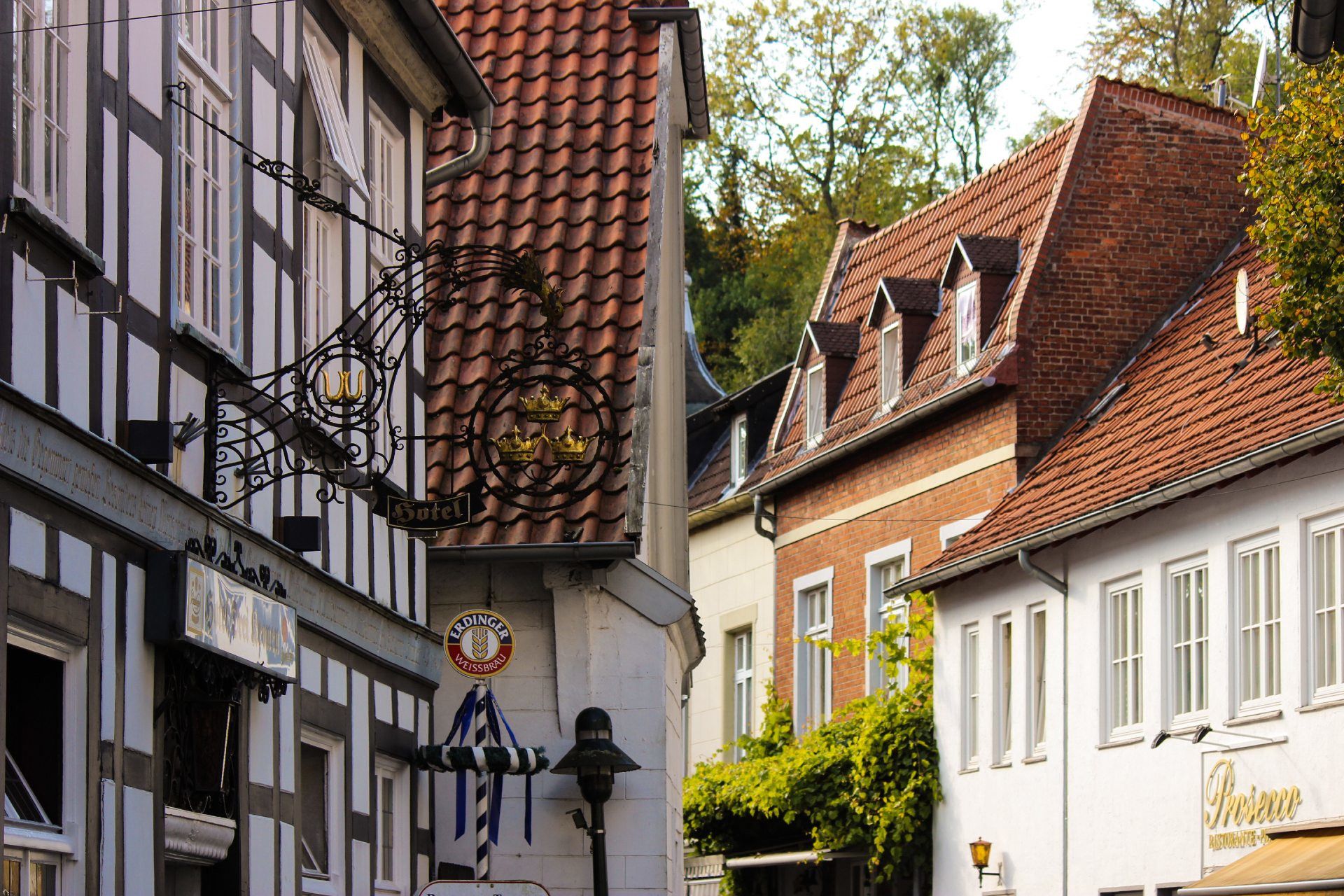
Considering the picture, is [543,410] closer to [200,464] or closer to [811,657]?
[200,464]

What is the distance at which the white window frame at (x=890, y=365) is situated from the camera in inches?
1062

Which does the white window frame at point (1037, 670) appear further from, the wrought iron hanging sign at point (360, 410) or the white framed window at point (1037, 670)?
the wrought iron hanging sign at point (360, 410)

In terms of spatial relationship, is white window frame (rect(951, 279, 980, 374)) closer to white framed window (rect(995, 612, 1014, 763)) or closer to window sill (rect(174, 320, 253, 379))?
white framed window (rect(995, 612, 1014, 763))

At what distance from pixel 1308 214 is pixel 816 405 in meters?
18.0

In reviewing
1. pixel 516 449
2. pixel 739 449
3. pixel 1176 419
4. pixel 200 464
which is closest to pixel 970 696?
pixel 1176 419

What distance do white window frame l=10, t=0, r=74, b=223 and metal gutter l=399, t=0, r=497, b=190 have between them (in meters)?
5.20

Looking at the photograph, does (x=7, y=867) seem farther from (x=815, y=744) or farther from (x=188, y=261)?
(x=815, y=744)

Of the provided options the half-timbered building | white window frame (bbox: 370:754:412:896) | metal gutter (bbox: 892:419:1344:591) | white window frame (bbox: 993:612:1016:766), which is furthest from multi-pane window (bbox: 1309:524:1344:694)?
white window frame (bbox: 370:754:412:896)

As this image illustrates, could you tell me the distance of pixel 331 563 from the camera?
12438 mm

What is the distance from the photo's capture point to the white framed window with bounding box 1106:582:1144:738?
20.2m

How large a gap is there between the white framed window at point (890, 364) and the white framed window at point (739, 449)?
453cm

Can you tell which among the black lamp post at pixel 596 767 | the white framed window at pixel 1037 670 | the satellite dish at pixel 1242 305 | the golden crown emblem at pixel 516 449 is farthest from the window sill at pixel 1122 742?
the golden crown emblem at pixel 516 449

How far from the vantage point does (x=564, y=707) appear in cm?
1527

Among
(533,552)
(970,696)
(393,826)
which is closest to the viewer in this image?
(393,826)
